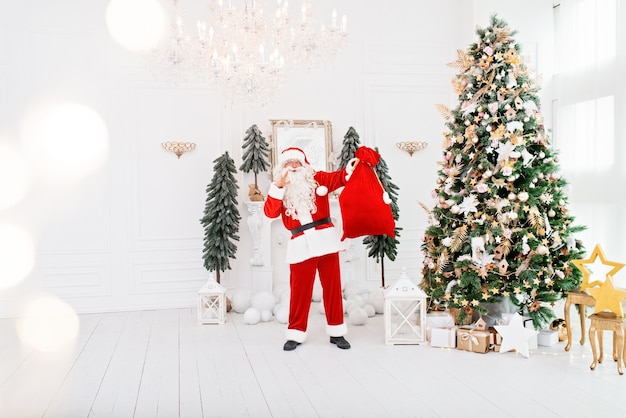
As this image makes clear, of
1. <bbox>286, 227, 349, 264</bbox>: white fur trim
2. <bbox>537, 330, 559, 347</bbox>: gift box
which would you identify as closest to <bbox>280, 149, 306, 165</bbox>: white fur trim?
<bbox>286, 227, 349, 264</bbox>: white fur trim

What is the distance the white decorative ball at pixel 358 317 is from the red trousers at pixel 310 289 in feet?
2.16

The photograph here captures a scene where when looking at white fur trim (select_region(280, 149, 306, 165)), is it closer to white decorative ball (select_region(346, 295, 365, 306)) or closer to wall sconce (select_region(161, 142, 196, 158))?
white decorative ball (select_region(346, 295, 365, 306))

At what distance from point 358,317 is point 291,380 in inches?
60.3

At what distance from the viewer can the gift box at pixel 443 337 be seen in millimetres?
4160

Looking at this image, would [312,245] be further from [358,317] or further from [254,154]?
[254,154]

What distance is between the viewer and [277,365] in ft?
12.6

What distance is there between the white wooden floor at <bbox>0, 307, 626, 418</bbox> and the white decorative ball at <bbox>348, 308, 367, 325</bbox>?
0.25m

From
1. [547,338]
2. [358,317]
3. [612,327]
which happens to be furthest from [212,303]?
[612,327]

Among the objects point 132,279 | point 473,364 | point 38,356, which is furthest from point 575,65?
point 38,356

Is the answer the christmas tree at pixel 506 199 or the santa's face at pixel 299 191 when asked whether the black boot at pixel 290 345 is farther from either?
the christmas tree at pixel 506 199

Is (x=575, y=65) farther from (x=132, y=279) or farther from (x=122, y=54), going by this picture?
(x=132, y=279)

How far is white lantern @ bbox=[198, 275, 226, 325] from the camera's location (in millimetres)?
5082

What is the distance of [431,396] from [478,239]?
56.6 inches

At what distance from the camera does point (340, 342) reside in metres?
4.27
